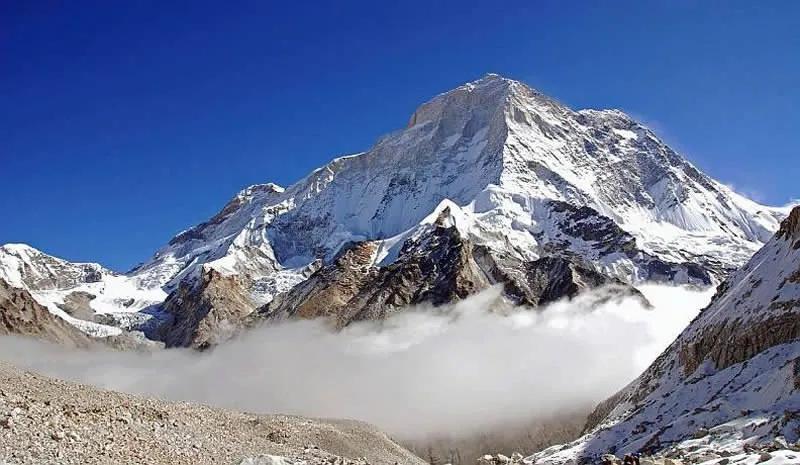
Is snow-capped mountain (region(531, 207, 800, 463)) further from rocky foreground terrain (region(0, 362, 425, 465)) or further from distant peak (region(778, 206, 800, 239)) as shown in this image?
rocky foreground terrain (region(0, 362, 425, 465))

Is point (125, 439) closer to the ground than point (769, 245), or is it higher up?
closer to the ground

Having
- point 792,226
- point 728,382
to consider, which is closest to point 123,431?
point 728,382

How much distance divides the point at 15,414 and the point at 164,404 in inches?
733

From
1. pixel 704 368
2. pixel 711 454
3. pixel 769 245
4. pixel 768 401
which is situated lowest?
pixel 711 454

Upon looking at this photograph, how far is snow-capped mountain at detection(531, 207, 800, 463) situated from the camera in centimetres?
5831

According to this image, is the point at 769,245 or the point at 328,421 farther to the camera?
the point at 769,245

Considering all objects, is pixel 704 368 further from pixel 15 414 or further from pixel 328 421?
pixel 15 414

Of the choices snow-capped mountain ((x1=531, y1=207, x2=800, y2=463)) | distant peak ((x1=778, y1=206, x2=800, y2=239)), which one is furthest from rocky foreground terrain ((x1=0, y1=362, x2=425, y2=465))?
distant peak ((x1=778, y1=206, x2=800, y2=239))

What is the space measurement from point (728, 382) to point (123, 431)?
5347 cm

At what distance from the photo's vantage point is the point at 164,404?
57.5 meters

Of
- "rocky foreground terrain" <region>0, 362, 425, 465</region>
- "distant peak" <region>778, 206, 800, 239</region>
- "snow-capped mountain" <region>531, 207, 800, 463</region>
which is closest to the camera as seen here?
"rocky foreground terrain" <region>0, 362, 425, 465</region>

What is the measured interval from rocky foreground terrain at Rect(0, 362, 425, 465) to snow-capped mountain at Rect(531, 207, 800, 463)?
25.9 m

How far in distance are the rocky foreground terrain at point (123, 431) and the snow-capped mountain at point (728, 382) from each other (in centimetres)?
2590

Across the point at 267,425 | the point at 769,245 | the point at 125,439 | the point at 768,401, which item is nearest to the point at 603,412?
the point at 769,245
